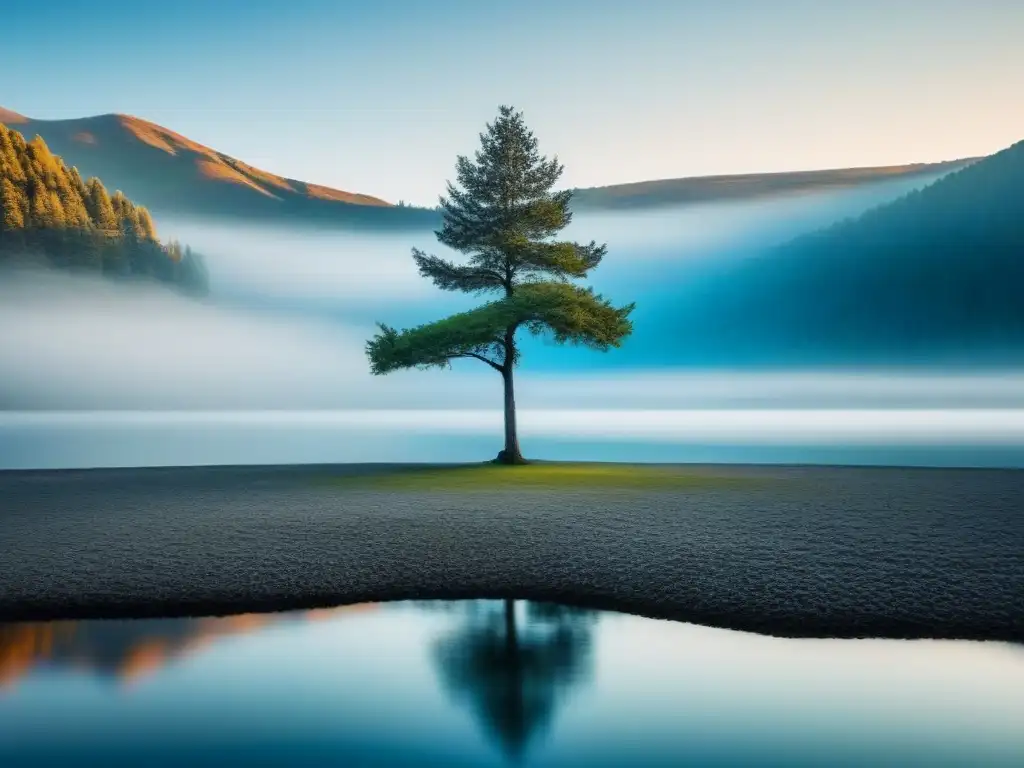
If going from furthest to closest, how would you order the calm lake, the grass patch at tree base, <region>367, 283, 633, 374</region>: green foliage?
<region>367, 283, 633, 374</region>: green foliage
the grass patch at tree base
the calm lake

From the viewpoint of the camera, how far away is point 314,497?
24422mm

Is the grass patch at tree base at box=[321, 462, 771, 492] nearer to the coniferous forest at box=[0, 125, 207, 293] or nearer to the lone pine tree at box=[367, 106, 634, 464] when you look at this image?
the lone pine tree at box=[367, 106, 634, 464]

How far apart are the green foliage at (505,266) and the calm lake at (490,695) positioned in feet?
73.3

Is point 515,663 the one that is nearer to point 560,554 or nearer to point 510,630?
point 510,630

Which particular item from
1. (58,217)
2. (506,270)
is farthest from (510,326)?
(58,217)

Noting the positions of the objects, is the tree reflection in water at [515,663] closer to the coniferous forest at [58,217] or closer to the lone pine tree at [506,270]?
the lone pine tree at [506,270]

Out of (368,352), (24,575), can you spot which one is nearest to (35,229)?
(368,352)

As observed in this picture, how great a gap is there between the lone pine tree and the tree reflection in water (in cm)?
2153

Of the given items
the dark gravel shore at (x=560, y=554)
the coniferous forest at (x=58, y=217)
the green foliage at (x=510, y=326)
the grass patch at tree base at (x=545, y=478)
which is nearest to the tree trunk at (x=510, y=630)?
the dark gravel shore at (x=560, y=554)

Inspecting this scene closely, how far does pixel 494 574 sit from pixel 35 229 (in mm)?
191065

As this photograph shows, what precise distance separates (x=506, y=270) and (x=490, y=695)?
2846cm

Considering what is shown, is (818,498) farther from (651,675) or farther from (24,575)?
(24,575)

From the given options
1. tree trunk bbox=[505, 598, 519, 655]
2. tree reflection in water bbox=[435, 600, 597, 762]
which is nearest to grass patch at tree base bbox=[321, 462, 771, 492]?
tree trunk bbox=[505, 598, 519, 655]

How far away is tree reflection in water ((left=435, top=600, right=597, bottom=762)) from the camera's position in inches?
344
